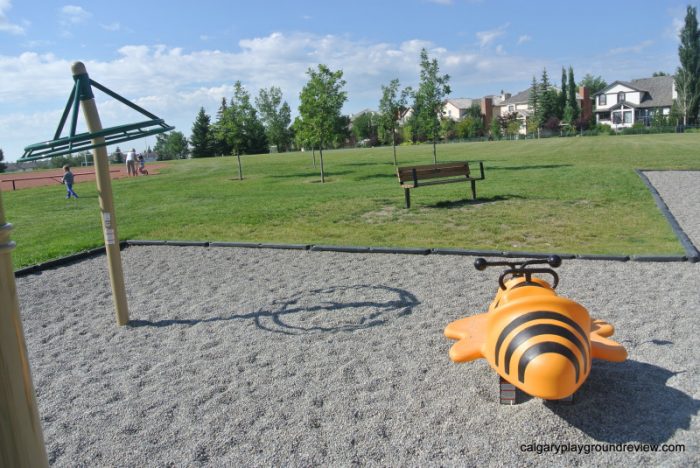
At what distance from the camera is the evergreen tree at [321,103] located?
2303 centimetres

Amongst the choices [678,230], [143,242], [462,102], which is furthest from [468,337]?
[462,102]

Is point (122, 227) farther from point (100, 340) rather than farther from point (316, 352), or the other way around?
point (316, 352)

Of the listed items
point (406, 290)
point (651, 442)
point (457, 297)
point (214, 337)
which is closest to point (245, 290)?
point (214, 337)

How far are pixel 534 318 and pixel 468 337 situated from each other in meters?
0.79

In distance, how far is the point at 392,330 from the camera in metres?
5.81

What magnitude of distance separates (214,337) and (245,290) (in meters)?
1.72

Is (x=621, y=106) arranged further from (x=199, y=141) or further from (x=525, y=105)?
(x=199, y=141)

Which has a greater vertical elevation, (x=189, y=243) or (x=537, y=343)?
(x=537, y=343)

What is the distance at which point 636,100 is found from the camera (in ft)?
314

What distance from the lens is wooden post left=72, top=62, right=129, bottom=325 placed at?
580cm

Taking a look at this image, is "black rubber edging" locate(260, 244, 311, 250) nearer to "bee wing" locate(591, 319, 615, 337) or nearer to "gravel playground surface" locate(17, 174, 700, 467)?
"gravel playground surface" locate(17, 174, 700, 467)

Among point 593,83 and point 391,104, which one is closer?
point 391,104

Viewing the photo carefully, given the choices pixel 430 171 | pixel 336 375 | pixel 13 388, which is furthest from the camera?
pixel 430 171

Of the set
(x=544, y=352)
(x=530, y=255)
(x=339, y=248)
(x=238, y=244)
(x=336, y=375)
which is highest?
(x=544, y=352)
